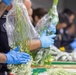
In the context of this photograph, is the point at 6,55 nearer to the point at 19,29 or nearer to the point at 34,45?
the point at 19,29

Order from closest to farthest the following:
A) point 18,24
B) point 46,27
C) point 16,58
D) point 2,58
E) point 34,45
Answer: point 2,58 → point 16,58 → point 18,24 → point 34,45 → point 46,27

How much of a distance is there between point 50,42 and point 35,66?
0.24 m

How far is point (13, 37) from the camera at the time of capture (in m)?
2.72

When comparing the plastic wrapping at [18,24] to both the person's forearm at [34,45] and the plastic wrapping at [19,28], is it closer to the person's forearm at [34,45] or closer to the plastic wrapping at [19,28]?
the plastic wrapping at [19,28]

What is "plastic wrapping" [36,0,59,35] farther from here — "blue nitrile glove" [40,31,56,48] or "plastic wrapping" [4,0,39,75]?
"plastic wrapping" [4,0,39,75]

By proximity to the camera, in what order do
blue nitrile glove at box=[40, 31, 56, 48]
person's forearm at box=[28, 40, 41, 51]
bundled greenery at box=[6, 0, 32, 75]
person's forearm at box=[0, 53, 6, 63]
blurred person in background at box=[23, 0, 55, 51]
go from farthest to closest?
blue nitrile glove at box=[40, 31, 56, 48], blurred person in background at box=[23, 0, 55, 51], person's forearm at box=[28, 40, 41, 51], bundled greenery at box=[6, 0, 32, 75], person's forearm at box=[0, 53, 6, 63]

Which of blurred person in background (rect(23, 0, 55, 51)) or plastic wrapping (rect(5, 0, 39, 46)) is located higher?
plastic wrapping (rect(5, 0, 39, 46))

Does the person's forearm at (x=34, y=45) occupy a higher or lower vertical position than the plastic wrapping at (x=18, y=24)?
lower

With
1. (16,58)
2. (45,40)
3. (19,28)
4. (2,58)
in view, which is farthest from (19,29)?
(45,40)

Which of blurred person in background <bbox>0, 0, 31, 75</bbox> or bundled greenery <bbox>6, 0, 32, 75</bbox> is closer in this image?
blurred person in background <bbox>0, 0, 31, 75</bbox>

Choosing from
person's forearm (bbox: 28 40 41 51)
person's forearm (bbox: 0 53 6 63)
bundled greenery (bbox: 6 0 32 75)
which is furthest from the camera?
person's forearm (bbox: 28 40 41 51)

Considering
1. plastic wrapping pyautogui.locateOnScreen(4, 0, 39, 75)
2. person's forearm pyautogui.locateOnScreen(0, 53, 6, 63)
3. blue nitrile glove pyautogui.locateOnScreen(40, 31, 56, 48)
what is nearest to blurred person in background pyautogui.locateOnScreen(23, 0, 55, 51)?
blue nitrile glove pyautogui.locateOnScreen(40, 31, 56, 48)

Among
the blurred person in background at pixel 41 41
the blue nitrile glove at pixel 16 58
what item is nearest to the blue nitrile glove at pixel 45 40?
the blurred person in background at pixel 41 41

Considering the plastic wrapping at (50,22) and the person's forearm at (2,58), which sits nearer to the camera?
the person's forearm at (2,58)
